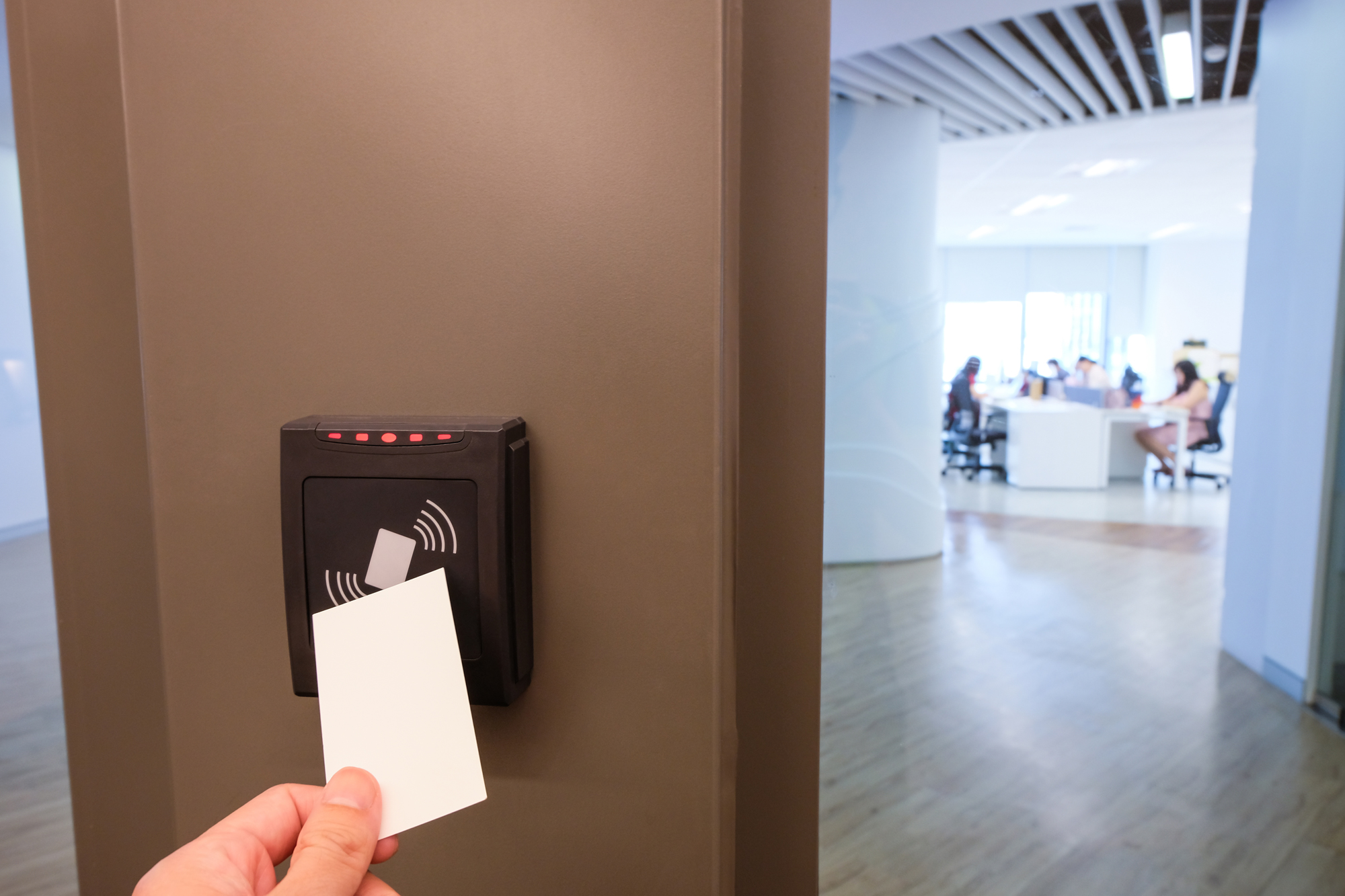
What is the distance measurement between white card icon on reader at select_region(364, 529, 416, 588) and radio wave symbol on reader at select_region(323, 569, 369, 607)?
0.01 m

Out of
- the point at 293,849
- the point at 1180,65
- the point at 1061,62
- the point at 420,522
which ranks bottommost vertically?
the point at 293,849

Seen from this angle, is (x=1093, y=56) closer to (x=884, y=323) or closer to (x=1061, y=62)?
(x=1061, y=62)

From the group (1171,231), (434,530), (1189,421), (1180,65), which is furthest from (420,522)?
(1171,231)

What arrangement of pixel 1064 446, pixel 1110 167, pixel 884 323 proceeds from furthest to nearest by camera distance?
pixel 1064 446 < pixel 1110 167 < pixel 884 323

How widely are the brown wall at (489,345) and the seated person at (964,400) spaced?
7.02m

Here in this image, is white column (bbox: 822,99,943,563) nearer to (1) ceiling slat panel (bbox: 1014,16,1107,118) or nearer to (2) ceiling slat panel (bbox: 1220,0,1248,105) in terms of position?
(1) ceiling slat panel (bbox: 1014,16,1107,118)

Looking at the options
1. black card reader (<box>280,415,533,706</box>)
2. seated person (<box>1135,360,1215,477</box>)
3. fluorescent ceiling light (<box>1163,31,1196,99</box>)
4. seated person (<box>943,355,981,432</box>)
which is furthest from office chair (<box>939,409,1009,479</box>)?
black card reader (<box>280,415,533,706</box>)

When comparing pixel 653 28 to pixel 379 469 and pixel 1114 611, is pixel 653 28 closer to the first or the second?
pixel 379 469

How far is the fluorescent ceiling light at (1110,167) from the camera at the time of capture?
6.21 m

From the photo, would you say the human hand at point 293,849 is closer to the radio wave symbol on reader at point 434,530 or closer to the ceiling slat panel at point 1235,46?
the radio wave symbol on reader at point 434,530

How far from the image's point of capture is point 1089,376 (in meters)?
7.70

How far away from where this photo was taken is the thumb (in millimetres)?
418

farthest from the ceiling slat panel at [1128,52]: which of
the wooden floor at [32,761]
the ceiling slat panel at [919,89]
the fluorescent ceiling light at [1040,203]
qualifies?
the fluorescent ceiling light at [1040,203]

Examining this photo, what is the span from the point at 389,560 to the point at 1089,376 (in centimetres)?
834
